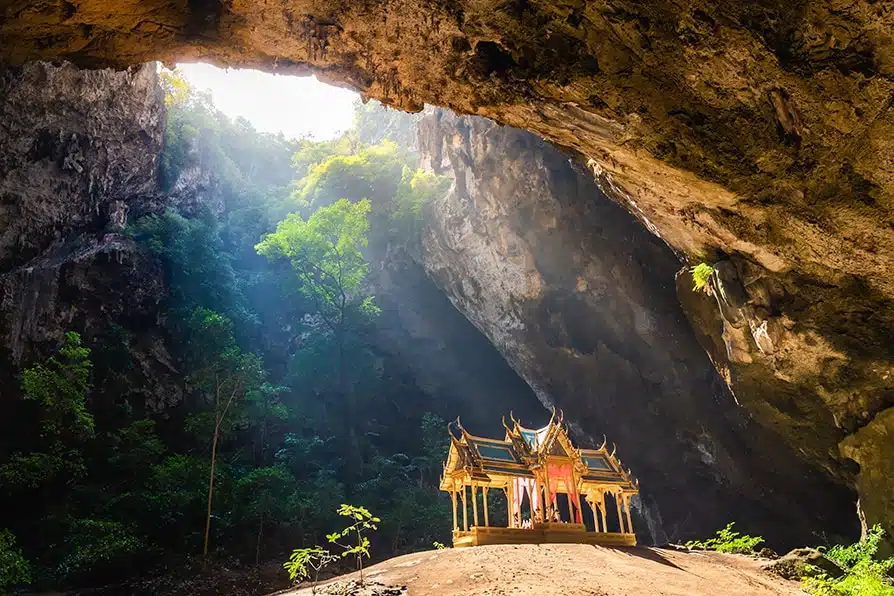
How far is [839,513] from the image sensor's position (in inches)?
633

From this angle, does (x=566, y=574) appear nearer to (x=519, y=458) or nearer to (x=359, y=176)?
(x=519, y=458)

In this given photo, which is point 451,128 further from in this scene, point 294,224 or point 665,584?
point 665,584

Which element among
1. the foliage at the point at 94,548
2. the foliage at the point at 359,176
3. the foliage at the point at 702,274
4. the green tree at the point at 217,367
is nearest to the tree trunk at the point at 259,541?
the green tree at the point at 217,367

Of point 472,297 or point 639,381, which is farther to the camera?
point 472,297

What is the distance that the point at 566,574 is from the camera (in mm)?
7965

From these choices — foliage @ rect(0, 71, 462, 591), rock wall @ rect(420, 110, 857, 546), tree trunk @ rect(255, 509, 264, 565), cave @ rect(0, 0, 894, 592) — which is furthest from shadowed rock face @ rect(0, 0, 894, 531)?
tree trunk @ rect(255, 509, 264, 565)

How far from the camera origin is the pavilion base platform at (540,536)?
36.9 ft

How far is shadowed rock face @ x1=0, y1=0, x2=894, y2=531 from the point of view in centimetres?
688

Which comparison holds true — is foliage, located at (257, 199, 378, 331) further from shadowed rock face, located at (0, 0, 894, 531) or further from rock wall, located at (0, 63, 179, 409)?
shadowed rock face, located at (0, 0, 894, 531)

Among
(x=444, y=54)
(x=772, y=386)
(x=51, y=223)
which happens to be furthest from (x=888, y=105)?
(x=51, y=223)

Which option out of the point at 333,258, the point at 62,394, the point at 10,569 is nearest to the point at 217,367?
the point at 62,394

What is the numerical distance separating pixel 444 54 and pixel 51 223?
577 inches

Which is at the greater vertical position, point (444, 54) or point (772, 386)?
point (444, 54)

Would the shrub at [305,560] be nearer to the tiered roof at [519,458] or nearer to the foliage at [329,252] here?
the tiered roof at [519,458]
